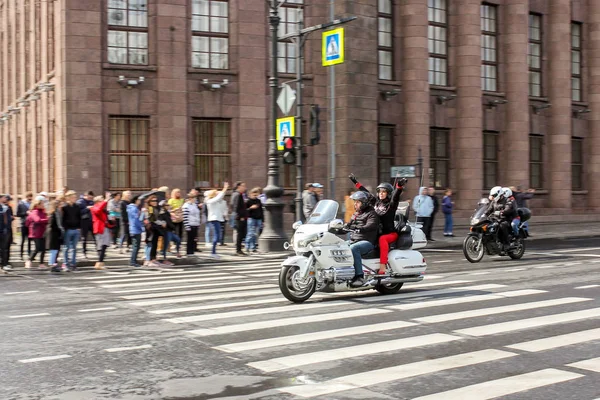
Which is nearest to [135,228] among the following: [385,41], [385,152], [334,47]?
[334,47]

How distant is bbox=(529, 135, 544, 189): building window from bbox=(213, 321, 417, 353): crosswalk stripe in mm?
29239

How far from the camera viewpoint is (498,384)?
6.52 m

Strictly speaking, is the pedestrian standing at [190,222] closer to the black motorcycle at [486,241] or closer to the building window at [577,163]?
the black motorcycle at [486,241]

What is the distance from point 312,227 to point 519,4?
27.3 meters

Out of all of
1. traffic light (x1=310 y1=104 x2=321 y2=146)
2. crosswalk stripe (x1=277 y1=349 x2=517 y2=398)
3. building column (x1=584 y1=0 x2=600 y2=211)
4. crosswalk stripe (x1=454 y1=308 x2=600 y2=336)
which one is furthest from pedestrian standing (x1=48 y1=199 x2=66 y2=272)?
building column (x1=584 y1=0 x2=600 y2=211)

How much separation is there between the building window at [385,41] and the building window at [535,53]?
8.69 metres

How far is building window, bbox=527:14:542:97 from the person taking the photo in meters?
36.9

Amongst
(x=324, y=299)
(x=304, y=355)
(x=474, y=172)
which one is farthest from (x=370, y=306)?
(x=474, y=172)

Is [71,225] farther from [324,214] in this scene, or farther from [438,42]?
[438,42]

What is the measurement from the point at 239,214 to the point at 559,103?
22.0m

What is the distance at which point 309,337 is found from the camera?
339 inches

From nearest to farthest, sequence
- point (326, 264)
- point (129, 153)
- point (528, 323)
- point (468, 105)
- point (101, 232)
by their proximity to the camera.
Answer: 1. point (528, 323)
2. point (326, 264)
3. point (101, 232)
4. point (129, 153)
5. point (468, 105)

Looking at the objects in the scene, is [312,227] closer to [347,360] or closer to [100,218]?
[347,360]

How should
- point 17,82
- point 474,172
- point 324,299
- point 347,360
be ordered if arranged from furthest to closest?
point 17,82
point 474,172
point 324,299
point 347,360
